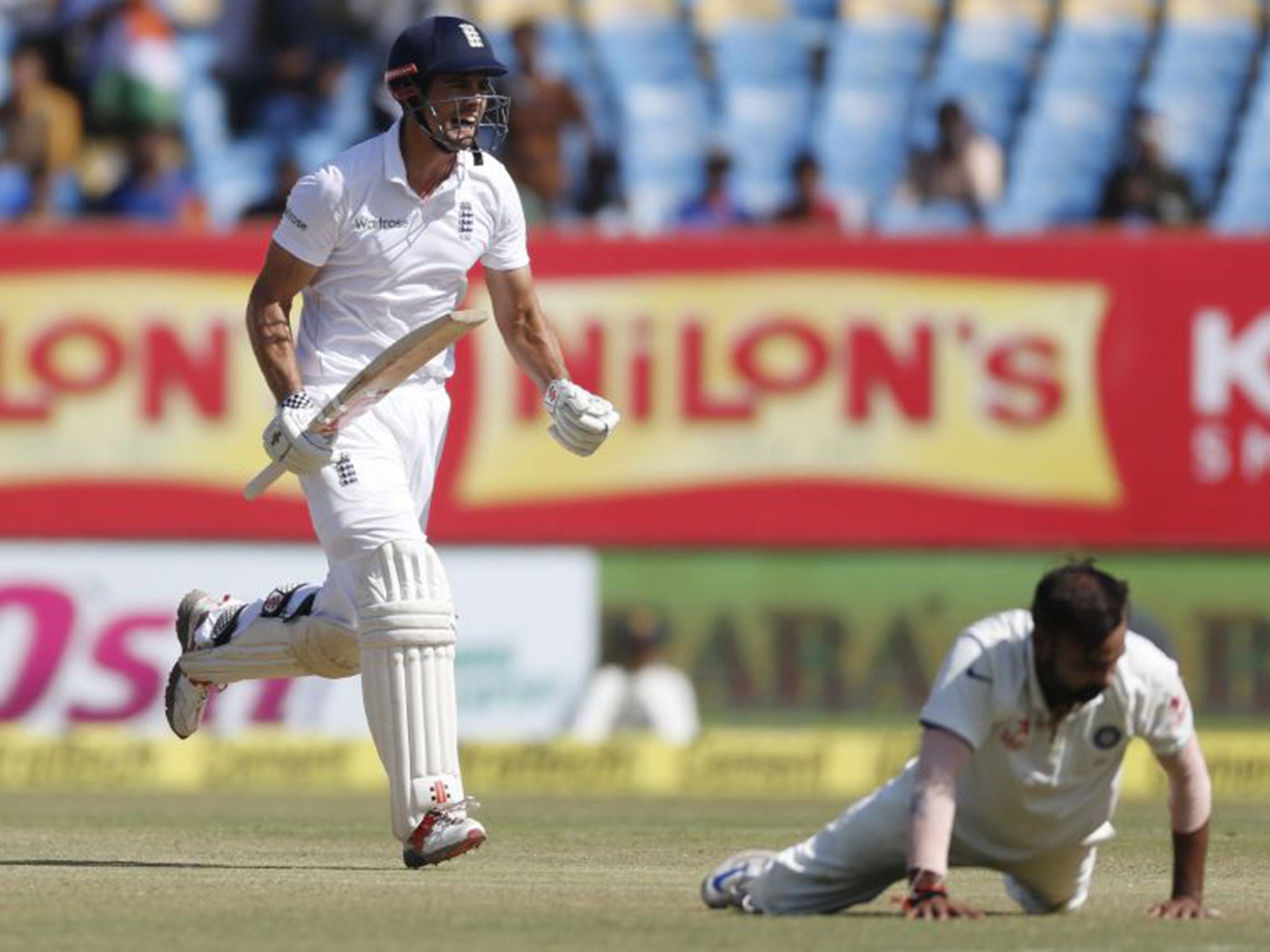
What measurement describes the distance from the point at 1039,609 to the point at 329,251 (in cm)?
240

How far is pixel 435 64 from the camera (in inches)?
273

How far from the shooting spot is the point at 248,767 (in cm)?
1319

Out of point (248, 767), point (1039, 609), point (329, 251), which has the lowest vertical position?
point (248, 767)

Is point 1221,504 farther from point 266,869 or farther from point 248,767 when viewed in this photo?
point 266,869

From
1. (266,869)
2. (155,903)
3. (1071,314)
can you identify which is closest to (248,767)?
(1071,314)

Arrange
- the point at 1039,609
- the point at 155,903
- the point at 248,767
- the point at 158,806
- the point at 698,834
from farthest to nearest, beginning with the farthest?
1. the point at 248,767
2. the point at 158,806
3. the point at 698,834
4. the point at 155,903
5. the point at 1039,609

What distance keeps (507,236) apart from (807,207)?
720cm

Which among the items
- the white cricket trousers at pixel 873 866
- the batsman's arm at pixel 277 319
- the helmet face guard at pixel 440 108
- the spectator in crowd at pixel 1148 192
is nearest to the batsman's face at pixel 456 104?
the helmet face guard at pixel 440 108

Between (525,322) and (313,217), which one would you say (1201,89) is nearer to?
(525,322)

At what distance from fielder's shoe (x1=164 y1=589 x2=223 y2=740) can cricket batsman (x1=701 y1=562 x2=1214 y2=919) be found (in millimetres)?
2297

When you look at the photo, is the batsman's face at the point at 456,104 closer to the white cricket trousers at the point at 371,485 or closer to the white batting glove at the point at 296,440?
the white cricket trousers at the point at 371,485

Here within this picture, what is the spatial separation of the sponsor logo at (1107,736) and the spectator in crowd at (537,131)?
30.6ft

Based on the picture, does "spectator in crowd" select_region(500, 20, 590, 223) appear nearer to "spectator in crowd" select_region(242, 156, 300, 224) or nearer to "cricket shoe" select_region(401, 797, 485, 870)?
"spectator in crowd" select_region(242, 156, 300, 224)

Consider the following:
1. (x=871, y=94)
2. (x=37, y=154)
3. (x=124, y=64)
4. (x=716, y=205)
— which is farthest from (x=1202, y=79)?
(x=37, y=154)
